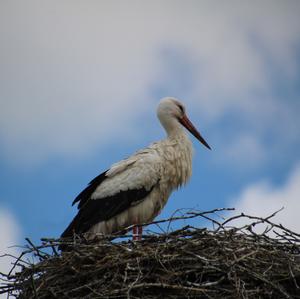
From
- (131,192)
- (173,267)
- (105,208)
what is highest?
(131,192)

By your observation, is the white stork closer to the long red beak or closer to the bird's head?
the bird's head

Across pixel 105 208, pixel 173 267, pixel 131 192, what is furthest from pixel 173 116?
pixel 173 267

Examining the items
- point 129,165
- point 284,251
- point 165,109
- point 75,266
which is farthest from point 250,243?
point 165,109

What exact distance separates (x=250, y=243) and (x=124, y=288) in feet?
2.92

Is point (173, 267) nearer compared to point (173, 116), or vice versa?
point (173, 267)

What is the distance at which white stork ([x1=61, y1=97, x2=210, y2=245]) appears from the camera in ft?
23.4

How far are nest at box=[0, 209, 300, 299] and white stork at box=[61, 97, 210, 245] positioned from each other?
1257 mm

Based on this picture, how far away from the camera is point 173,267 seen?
5422mm

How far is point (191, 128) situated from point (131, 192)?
111 centimetres

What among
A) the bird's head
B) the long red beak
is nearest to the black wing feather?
the bird's head

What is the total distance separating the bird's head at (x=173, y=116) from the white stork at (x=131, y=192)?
0.37m

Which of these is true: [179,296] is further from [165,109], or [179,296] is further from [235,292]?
[165,109]

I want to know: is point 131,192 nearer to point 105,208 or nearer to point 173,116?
point 105,208

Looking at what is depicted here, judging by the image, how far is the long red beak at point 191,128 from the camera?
7.95m
